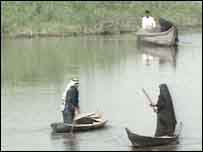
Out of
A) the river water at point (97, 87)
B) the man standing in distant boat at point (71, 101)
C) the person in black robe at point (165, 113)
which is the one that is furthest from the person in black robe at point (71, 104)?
the person in black robe at point (165, 113)

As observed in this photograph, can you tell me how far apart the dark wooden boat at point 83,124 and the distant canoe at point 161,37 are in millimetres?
19931

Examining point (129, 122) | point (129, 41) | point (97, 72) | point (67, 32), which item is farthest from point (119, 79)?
point (67, 32)

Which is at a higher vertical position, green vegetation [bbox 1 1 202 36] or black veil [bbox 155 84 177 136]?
green vegetation [bbox 1 1 202 36]

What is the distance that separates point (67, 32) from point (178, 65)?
1651cm

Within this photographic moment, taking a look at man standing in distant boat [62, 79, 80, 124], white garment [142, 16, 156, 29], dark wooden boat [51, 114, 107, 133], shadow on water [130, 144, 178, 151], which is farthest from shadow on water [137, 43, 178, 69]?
shadow on water [130, 144, 178, 151]

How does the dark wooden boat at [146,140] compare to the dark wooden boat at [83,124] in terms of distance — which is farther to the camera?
the dark wooden boat at [83,124]

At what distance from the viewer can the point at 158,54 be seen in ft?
119

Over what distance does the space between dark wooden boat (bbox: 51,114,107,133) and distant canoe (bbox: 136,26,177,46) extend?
1993 cm

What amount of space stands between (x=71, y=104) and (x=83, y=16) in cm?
3136

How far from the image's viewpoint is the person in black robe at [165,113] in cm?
1603

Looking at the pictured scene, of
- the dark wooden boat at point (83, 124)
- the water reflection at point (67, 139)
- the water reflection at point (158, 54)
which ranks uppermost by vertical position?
the water reflection at point (158, 54)

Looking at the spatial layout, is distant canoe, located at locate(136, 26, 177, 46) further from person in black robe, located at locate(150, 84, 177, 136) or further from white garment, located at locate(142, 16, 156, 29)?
person in black robe, located at locate(150, 84, 177, 136)

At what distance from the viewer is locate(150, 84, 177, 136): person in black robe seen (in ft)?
52.6

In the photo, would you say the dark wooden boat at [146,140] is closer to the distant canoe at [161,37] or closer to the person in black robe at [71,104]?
the person in black robe at [71,104]
